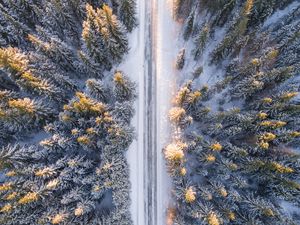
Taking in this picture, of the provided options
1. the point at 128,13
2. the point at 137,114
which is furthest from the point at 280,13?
the point at 137,114

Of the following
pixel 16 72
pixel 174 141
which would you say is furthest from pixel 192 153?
pixel 16 72

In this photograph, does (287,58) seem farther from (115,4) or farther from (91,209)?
(91,209)

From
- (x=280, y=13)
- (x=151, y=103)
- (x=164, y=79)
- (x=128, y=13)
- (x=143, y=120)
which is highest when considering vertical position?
(x=280, y=13)

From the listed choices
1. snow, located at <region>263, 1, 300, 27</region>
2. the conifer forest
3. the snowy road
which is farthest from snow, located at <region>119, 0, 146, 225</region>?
snow, located at <region>263, 1, 300, 27</region>

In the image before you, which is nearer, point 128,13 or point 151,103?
point 128,13

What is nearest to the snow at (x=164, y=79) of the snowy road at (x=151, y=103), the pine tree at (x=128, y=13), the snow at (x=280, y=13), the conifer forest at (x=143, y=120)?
the snowy road at (x=151, y=103)

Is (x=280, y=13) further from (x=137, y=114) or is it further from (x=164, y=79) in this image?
(x=137, y=114)

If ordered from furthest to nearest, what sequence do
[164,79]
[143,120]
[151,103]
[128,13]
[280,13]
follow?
[280,13]
[164,79]
[151,103]
[143,120]
[128,13]
